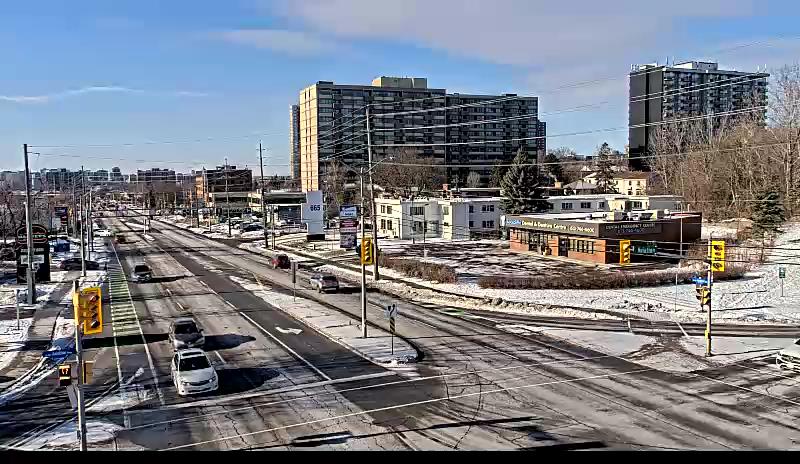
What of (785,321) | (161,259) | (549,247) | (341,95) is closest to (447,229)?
(549,247)

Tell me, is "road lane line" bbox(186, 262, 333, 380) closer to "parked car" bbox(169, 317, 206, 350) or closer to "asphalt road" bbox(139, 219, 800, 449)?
"parked car" bbox(169, 317, 206, 350)

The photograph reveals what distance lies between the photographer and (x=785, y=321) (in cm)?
3014

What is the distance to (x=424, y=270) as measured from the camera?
4666 centimetres

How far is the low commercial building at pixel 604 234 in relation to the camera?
5375 cm

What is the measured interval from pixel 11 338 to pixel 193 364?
1274cm

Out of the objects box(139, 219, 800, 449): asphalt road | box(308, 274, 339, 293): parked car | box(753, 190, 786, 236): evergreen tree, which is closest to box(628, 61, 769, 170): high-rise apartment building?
box(753, 190, 786, 236): evergreen tree

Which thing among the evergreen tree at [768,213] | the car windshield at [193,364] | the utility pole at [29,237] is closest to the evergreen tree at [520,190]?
the evergreen tree at [768,213]

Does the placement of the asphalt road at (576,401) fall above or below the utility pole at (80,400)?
below

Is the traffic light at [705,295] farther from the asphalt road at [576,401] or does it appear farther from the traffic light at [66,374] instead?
the traffic light at [66,374]

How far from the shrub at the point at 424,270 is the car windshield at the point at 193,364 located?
25.3 metres

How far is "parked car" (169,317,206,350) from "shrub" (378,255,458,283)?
827 inches

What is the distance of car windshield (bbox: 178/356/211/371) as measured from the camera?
19.7 m

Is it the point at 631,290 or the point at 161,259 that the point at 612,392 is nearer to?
the point at 631,290

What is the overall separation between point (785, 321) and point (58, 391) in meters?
29.6
